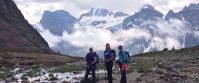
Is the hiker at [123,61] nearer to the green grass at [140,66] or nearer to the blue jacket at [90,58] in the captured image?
the blue jacket at [90,58]

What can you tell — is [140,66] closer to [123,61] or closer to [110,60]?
[110,60]

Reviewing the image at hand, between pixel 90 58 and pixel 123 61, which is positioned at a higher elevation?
pixel 90 58

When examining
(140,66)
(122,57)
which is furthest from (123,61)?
(140,66)

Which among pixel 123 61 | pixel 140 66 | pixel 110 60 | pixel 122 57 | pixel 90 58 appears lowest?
pixel 123 61

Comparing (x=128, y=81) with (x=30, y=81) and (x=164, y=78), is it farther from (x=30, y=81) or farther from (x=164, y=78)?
(x=30, y=81)

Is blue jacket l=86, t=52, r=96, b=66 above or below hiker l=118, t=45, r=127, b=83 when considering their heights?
above

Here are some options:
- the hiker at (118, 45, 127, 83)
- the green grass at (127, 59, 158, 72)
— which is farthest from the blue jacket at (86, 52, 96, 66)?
the green grass at (127, 59, 158, 72)

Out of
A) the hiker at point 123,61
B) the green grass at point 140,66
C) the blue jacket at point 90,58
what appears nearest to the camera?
the hiker at point 123,61

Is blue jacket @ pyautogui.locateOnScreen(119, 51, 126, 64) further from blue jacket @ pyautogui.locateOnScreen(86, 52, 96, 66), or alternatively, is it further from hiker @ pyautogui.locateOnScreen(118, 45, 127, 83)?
blue jacket @ pyautogui.locateOnScreen(86, 52, 96, 66)

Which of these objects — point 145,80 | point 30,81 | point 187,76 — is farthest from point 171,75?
point 30,81

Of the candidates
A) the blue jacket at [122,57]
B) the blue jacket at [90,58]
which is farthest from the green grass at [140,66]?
the blue jacket at [122,57]

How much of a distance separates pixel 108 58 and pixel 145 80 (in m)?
5.38

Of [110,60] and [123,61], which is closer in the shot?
[123,61]

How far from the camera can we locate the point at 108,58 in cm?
4022
